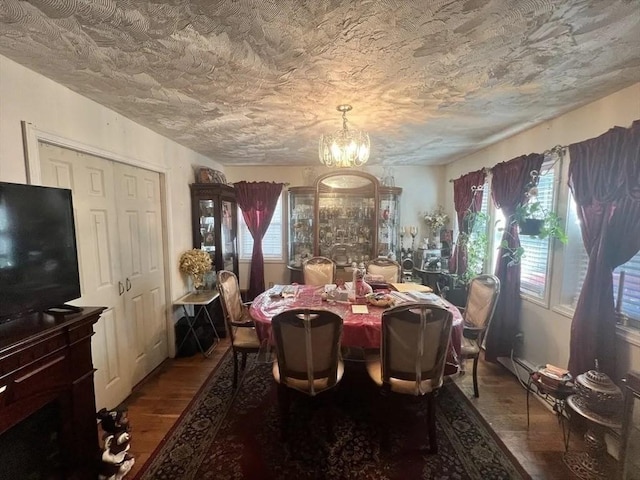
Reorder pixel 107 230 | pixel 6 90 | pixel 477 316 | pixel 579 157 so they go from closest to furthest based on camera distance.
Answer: pixel 6 90 < pixel 579 157 < pixel 107 230 < pixel 477 316

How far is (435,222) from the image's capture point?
4594mm

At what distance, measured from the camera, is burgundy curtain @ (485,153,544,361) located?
280 cm

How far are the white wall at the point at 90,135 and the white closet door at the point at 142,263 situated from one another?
119 mm

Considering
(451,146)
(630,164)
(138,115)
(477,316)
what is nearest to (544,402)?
(477,316)

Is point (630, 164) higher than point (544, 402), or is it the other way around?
point (630, 164)

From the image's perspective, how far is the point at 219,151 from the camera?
3.82 m

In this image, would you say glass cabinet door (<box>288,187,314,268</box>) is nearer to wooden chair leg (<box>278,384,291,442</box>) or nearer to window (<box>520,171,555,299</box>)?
wooden chair leg (<box>278,384,291,442</box>)

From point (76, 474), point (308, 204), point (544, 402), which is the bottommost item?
point (544, 402)

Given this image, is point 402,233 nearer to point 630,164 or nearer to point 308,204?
point 308,204

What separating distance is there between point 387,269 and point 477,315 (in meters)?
1.19

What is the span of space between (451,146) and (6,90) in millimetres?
3880

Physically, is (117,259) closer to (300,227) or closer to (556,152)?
(300,227)

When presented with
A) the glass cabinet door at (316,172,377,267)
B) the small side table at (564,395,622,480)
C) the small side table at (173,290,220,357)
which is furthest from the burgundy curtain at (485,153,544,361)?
the small side table at (173,290,220,357)

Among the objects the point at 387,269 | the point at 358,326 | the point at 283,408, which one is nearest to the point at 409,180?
the point at 387,269
